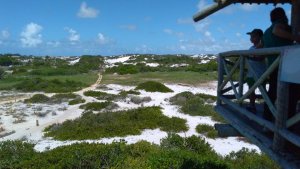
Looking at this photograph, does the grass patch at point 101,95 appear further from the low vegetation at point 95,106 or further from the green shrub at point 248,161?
the green shrub at point 248,161

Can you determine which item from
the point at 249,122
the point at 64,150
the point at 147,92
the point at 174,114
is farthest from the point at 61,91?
the point at 249,122

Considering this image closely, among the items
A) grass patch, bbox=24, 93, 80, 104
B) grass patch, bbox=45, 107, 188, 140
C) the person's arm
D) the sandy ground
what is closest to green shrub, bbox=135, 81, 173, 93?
the sandy ground

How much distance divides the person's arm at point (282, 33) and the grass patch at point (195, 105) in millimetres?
18061

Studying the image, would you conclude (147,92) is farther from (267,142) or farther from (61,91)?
(267,142)

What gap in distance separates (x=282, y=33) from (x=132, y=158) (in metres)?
9.52

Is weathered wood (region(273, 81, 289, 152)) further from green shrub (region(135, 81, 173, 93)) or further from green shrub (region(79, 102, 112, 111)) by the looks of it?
green shrub (region(135, 81, 173, 93))

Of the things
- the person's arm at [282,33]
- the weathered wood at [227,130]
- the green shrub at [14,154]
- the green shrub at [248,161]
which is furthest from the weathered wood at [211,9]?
the green shrub at [14,154]

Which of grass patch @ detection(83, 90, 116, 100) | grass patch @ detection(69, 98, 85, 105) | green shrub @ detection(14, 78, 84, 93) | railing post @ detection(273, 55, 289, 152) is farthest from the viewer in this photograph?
green shrub @ detection(14, 78, 84, 93)

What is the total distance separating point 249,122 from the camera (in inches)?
261

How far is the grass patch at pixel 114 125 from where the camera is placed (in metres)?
20.4

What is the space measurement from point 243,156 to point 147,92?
69.4 ft

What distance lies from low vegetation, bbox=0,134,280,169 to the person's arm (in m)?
7.90

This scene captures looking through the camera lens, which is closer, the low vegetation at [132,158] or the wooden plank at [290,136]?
the wooden plank at [290,136]

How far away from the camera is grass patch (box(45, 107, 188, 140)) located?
20.4 meters
